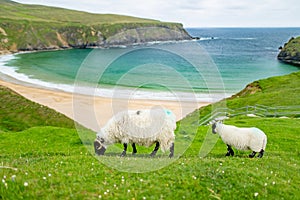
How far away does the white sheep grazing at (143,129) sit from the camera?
1485 cm

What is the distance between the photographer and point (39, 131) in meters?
27.5

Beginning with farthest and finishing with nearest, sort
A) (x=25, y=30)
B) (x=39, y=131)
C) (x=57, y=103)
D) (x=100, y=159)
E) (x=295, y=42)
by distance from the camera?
(x=25, y=30) → (x=295, y=42) → (x=57, y=103) → (x=39, y=131) → (x=100, y=159)

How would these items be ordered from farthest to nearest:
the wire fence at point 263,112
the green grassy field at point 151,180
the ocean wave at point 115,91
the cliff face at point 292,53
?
the cliff face at point 292,53 < the ocean wave at point 115,91 < the wire fence at point 263,112 < the green grassy field at point 151,180

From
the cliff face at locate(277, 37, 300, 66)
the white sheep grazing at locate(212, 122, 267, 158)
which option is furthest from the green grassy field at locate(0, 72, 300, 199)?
the cliff face at locate(277, 37, 300, 66)

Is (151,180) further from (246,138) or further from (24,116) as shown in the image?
(24,116)

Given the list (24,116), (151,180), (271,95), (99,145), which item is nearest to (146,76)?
(271,95)

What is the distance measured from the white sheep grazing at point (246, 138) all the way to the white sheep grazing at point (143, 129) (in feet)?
12.9

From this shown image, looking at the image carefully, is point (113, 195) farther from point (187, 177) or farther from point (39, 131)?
point (39, 131)

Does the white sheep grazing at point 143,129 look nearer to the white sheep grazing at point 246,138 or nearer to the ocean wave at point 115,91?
the white sheep grazing at point 246,138

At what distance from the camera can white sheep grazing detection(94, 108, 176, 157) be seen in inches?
585

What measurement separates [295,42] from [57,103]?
5230 inches

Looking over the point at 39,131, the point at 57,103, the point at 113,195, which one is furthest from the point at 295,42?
the point at 113,195

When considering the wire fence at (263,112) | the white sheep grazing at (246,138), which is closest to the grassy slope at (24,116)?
the wire fence at (263,112)

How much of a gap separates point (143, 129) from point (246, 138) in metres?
6.10
